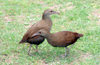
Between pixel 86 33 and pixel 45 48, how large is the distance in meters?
1.63

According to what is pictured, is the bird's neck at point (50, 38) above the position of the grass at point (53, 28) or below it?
above

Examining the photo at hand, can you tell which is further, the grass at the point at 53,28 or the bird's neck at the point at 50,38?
the grass at the point at 53,28

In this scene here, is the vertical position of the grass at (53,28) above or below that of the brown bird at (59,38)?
below

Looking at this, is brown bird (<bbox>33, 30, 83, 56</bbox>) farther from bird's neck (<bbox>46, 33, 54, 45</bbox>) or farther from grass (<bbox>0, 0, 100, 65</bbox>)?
grass (<bbox>0, 0, 100, 65</bbox>)

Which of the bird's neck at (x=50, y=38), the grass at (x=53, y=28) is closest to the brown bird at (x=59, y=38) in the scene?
the bird's neck at (x=50, y=38)

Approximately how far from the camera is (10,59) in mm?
6555

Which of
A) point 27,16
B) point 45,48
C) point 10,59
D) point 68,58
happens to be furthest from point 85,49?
point 27,16

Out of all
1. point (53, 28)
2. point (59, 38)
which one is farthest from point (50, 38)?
point (53, 28)

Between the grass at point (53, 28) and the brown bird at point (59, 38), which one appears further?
the grass at point (53, 28)

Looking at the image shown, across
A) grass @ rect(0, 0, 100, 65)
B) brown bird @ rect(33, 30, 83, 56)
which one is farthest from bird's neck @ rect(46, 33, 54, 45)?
grass @ rect(0, 0, 100, 65)

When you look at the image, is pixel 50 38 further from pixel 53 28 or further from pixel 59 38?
pixel 53 28

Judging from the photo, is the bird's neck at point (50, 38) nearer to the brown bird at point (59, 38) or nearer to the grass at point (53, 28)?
the brown bird at point (59, 38)

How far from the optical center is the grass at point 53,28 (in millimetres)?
6578

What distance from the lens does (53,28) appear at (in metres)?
8.87
